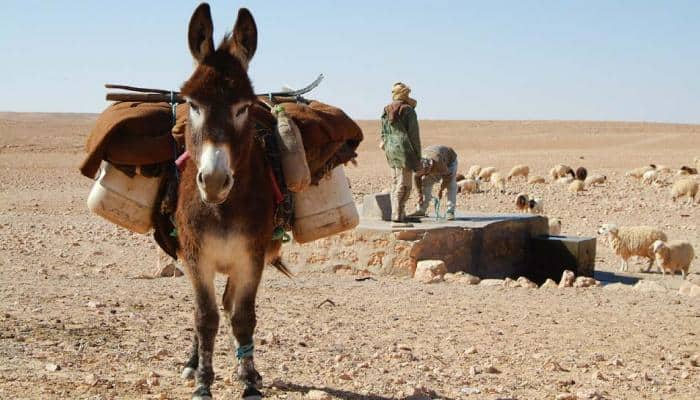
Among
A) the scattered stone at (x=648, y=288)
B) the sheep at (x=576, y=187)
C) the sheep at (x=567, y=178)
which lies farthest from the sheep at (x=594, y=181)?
the scattered stone at (x=648, y=288)

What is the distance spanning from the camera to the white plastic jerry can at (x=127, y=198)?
6.21 m

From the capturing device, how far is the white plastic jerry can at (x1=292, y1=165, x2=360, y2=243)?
21.7 ft

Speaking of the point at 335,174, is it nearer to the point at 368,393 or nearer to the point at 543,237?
the point at 368,393

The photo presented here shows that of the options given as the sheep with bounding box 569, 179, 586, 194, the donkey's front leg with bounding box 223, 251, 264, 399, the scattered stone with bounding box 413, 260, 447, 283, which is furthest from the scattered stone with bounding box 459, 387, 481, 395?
the sheep with bounding box 569, 179, 586, 194

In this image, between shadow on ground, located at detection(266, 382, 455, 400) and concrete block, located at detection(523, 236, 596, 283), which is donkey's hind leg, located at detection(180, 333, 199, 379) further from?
concrete block, located at detection(523, 236, 596, 283)

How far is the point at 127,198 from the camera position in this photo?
621 cm

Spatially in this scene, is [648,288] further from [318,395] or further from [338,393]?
[318,395]

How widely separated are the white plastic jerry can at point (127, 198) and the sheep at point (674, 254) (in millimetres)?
10804

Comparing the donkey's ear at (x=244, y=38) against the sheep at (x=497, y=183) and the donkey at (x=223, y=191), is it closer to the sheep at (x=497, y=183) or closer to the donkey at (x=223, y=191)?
the donkey at (x=223, y=191)

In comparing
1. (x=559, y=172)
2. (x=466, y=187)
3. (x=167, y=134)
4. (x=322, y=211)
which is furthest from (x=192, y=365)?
(x=559, y=172)

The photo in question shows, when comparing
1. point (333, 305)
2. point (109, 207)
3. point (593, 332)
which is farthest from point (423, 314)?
point (109, 207)

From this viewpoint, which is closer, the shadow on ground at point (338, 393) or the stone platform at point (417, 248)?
the shadow on ground at point (338, 393)

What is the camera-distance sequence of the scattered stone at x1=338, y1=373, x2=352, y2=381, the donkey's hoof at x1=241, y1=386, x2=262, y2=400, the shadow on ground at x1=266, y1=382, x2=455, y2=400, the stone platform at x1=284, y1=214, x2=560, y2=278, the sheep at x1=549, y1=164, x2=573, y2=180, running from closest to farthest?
1. the donkey's hoof at x1=241, y1=386, x2=262, y2=400
2. the shadow on ground at x1=266, y1=382, x2=455, y2=400
3. the scattered stone at x1=338, y1=373, x2=352, y2=381
4. the stone platform at x1=284, y1=214, x2=560, y2=278
5. the sheep at x1=549, y1=164, x2=573, y2=180

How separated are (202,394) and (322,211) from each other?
5.66 feet
